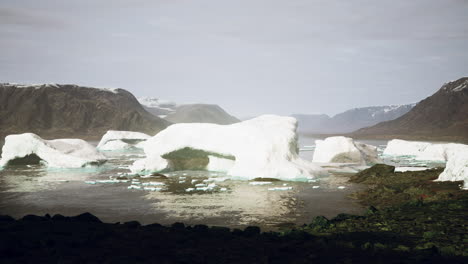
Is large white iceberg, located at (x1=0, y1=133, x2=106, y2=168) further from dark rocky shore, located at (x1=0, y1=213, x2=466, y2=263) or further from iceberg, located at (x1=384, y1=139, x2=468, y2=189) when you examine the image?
iceberg, located at (x1=384, y1=139, x2=468, y2=189)

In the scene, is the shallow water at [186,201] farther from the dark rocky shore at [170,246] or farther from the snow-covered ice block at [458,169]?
the snow-covered ice block at [458,169]

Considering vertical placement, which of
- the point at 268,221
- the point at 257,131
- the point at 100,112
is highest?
the point at 100,112

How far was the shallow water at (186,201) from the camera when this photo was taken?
13344 millimetres

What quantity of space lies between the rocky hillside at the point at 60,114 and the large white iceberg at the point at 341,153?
11374cm

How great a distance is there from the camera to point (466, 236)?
9.28m

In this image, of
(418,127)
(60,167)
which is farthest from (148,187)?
(418,127)

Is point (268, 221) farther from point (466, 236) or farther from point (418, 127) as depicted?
point (418, 127)

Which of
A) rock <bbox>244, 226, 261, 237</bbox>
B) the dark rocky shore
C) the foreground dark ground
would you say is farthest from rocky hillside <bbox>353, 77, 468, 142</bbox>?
the dark rocky shore

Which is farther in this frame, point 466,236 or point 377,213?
point 377,213

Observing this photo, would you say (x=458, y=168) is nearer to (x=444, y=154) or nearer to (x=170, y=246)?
(x=170, y=246)

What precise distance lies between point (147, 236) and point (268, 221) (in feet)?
15.3

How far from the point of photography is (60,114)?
15162 centimetres

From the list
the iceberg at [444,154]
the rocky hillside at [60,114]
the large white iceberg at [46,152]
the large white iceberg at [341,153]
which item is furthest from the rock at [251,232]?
the rocky hillside at [60,114]

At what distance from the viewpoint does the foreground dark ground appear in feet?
24.2
